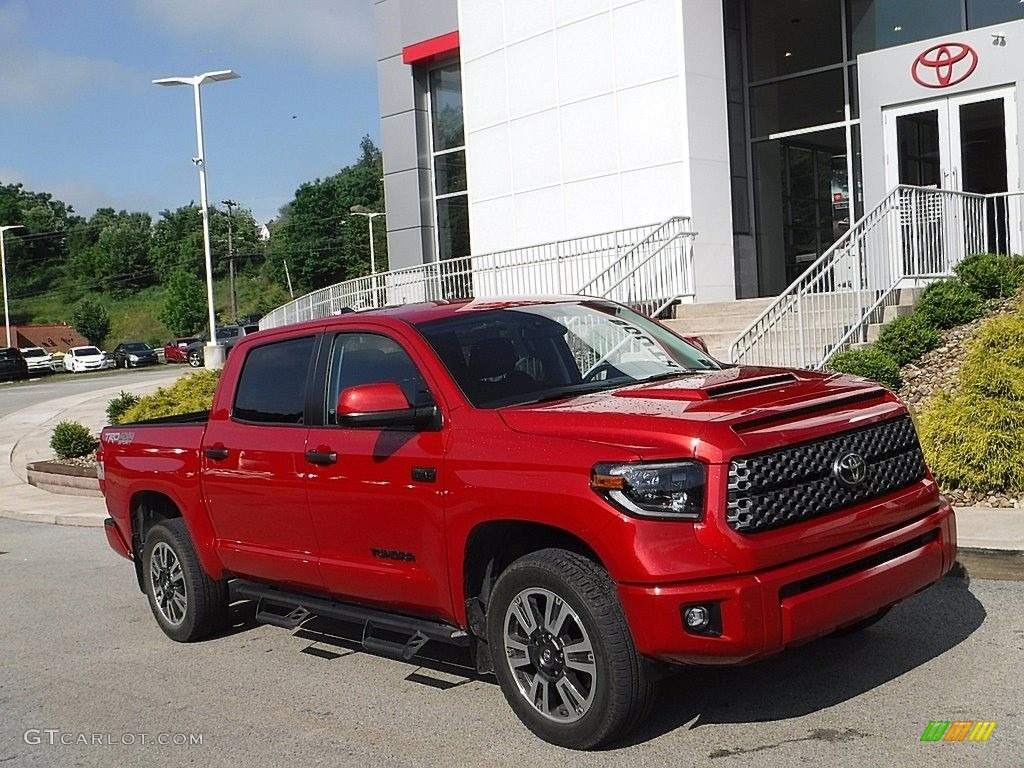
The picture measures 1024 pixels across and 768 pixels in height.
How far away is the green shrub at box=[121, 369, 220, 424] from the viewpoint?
18.0 metres

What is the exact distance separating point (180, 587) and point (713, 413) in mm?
4072

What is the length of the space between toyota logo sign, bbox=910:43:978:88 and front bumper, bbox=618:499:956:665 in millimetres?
13957

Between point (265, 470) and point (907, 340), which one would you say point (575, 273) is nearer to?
point (907, 340)

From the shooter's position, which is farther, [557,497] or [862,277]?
[862,277]

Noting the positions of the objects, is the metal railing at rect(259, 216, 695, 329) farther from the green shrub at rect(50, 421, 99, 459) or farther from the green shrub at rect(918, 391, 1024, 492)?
the green shrub at rect(918, 391, 1024, 492)

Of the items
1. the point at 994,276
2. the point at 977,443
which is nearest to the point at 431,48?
the point at 994,276

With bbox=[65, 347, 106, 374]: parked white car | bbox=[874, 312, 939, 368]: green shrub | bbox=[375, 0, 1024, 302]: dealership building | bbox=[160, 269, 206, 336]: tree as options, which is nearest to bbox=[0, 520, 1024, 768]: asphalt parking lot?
bbox=[874, 312, 939, 368]: green shrub

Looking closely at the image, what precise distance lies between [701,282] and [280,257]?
109243 millimetres

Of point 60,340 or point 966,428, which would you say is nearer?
point 966,428

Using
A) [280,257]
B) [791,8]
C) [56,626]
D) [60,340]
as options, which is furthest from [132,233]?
[56,626]

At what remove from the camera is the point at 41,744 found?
18.0 ft

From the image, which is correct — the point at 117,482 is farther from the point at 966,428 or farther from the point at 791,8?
the point at 791,8

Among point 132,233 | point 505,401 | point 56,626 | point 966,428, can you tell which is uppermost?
point 132,233

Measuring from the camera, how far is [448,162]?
26.5 metres
